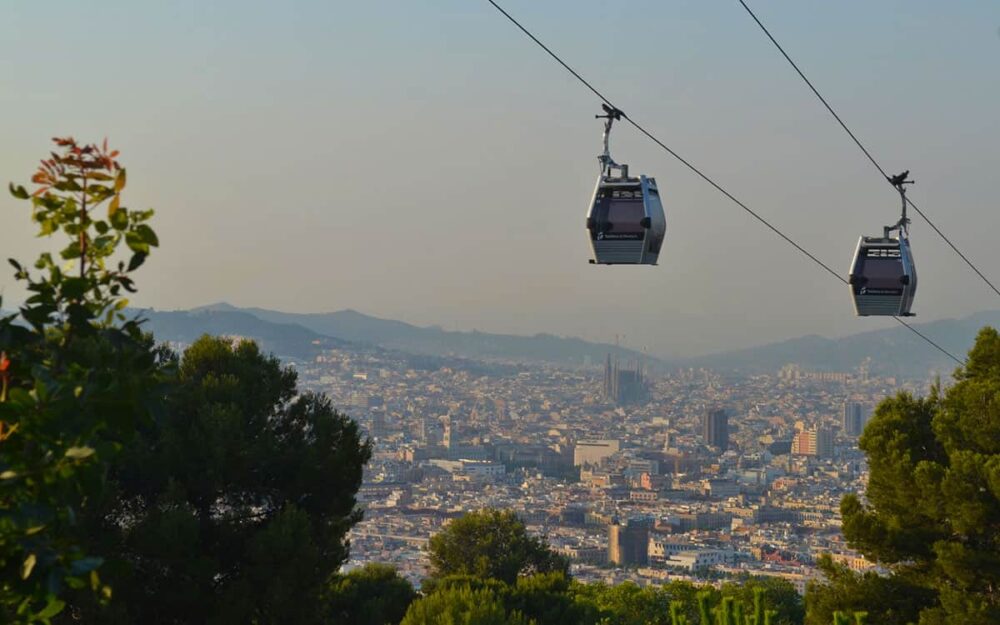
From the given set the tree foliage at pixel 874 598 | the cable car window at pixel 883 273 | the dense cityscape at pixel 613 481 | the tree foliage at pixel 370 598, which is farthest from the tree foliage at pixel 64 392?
the dense cityscape at pixel 613 481

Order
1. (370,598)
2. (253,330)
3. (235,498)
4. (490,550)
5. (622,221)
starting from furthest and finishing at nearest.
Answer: (253,330) < (490,550) < (370,598) < (235,498) < (622,221)

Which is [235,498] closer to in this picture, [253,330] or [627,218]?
[627,218]

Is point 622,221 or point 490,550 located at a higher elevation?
point 622,221

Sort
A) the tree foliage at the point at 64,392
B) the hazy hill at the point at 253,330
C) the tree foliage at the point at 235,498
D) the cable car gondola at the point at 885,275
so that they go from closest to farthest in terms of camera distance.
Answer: the tree foliage at the point at 64,392, the tree foliage at the point at 235,498, the cable car gondola at the point at 885,275, the hazy hill at the point at 253,330

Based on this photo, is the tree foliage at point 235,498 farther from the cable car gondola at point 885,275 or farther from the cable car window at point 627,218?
the cable car gondola at point 885,275

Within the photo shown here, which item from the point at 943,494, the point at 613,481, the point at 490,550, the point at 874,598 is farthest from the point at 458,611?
the point at 613,481

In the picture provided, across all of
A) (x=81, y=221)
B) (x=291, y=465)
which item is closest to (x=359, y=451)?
(x=291, y=465)
